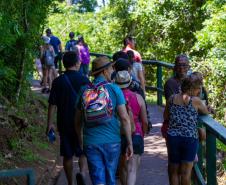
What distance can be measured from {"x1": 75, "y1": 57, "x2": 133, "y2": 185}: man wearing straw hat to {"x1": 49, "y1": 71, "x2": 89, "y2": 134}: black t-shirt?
Result: 134 cm

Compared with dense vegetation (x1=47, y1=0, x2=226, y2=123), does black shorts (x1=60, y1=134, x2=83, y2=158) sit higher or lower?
lower

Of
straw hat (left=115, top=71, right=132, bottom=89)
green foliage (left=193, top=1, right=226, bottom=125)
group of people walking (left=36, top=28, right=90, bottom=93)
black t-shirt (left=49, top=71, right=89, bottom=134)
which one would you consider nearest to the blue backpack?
straw hat (left=115, top=71, right=132, bottom=89)

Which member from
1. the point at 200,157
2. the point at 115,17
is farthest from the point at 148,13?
the point at 200,157

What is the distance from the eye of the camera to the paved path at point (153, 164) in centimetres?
790

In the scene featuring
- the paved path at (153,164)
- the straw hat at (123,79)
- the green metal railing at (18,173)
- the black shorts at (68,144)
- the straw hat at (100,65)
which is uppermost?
the straw hat at (100,65)

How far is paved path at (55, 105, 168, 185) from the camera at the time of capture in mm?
7898

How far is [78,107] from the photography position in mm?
5320

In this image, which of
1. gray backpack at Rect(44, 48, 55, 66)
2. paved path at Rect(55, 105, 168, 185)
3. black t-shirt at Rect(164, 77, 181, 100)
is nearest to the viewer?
black t-shirt at Rect(164, 77, 181, 100)

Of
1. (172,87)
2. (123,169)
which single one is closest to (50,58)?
(172,87)

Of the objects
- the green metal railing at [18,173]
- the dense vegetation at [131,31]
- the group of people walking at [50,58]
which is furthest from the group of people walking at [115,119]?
the group of people walking at [50,58]

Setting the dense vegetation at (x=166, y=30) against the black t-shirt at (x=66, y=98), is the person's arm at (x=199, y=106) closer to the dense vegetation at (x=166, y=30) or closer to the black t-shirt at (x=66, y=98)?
the black t-shirt at (x=66, y=98)

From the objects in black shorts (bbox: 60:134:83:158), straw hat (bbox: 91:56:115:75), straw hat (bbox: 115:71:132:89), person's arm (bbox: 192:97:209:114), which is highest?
straw hat (bbox: 91:56:115:75)

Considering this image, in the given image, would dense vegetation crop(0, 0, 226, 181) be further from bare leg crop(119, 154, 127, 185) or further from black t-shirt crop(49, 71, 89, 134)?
bare leg crop(119, 154, 127, 185)

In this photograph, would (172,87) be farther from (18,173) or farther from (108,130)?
(18,173)
